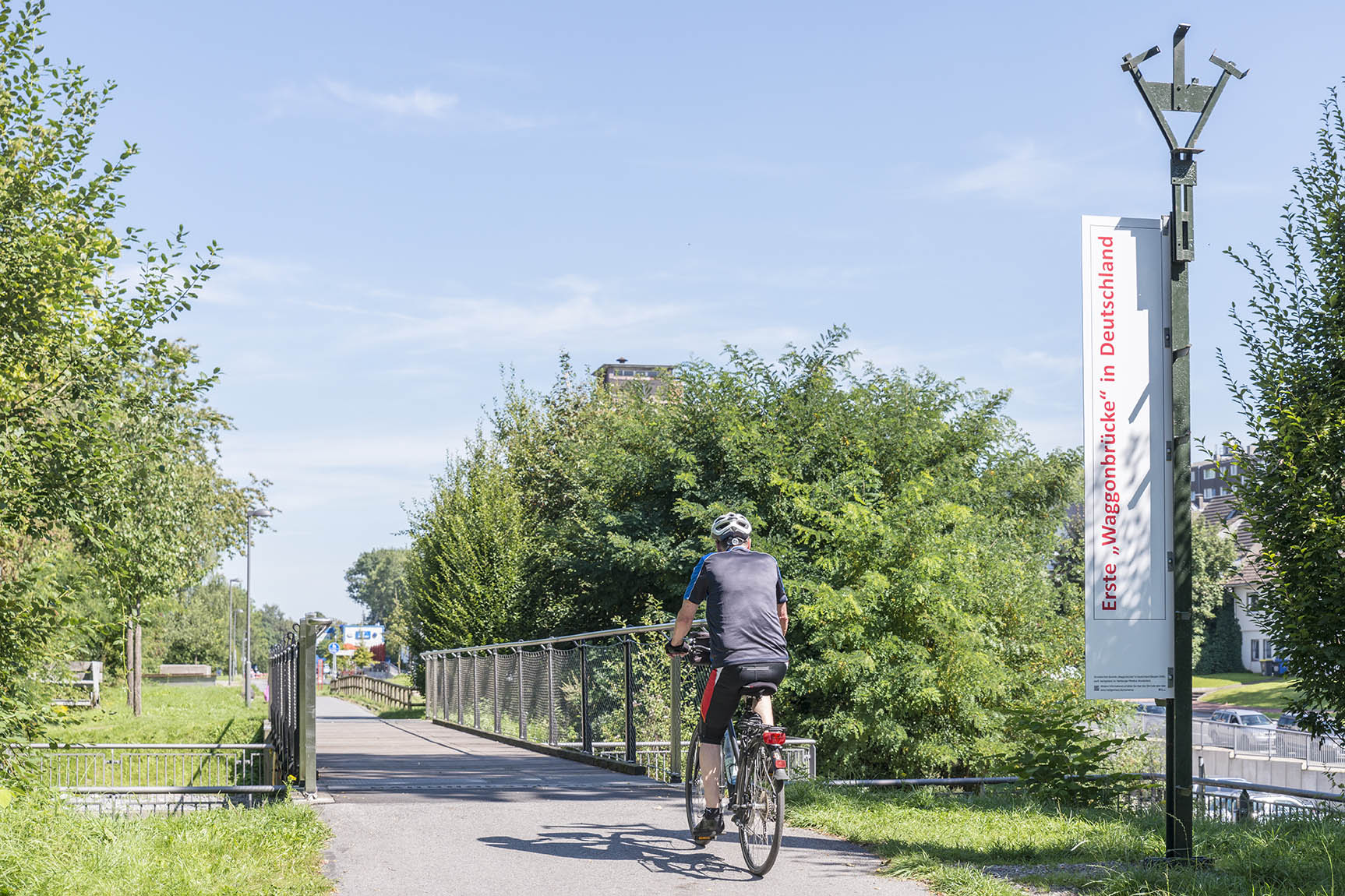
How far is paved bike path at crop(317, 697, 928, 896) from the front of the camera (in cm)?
580

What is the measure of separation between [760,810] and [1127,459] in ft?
8.54

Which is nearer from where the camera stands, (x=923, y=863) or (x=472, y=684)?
(x=923, y=863)

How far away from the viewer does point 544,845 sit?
6.81 meters

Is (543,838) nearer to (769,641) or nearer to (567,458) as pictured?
(769,641)

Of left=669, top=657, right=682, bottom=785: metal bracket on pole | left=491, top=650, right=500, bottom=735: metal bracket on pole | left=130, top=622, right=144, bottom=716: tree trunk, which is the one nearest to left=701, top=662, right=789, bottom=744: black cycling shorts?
left=669, top=657, right=682, bottom=785: metal bracket on pole

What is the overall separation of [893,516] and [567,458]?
2085cm

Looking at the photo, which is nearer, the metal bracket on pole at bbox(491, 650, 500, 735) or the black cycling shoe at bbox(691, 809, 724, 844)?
the black cycling shoe at bbox(691, 809, 724, 844)

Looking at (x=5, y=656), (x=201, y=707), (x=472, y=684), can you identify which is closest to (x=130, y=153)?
(x=5, y=656)

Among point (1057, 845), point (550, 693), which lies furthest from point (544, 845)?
point (550, 693)

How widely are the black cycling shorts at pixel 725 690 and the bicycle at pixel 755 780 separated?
4 centimetres

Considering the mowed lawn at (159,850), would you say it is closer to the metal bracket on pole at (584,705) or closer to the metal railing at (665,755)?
the metal railing at (665,755)

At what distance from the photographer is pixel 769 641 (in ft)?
20.5

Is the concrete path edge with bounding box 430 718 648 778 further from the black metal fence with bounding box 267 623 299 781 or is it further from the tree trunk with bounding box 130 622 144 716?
the tree trunk with bounding box 130 622 144 716

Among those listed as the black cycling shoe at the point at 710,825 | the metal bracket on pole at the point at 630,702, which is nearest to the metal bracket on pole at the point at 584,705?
the metal bracket on pole at the point at 630,702
